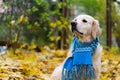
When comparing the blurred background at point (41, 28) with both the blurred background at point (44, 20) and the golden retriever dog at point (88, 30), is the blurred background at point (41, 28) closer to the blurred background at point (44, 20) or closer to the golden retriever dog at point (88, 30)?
the blurred background at point (44, 20)

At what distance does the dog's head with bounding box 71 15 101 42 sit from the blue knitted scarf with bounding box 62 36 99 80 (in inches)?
3.9

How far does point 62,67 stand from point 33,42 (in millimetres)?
9521

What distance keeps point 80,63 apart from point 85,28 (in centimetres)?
47

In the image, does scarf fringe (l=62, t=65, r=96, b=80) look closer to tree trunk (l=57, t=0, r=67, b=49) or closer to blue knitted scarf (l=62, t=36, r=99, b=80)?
blue knitted scarf (l=62, t=36, r=99, b=80)

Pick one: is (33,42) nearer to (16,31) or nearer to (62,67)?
(16,31)

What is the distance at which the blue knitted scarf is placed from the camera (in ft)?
18.7

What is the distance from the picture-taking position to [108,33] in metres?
13.9

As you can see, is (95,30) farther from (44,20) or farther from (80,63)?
(44,20)

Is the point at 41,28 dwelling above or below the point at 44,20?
below

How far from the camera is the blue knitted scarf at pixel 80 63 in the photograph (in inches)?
225

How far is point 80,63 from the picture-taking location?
19.0 ft

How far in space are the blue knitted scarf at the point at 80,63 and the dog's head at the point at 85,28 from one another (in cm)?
10

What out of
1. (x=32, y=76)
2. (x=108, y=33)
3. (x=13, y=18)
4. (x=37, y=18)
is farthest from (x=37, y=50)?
(x=32, y=76)

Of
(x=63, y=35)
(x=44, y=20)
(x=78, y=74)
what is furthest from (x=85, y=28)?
(x=63, y=35)
